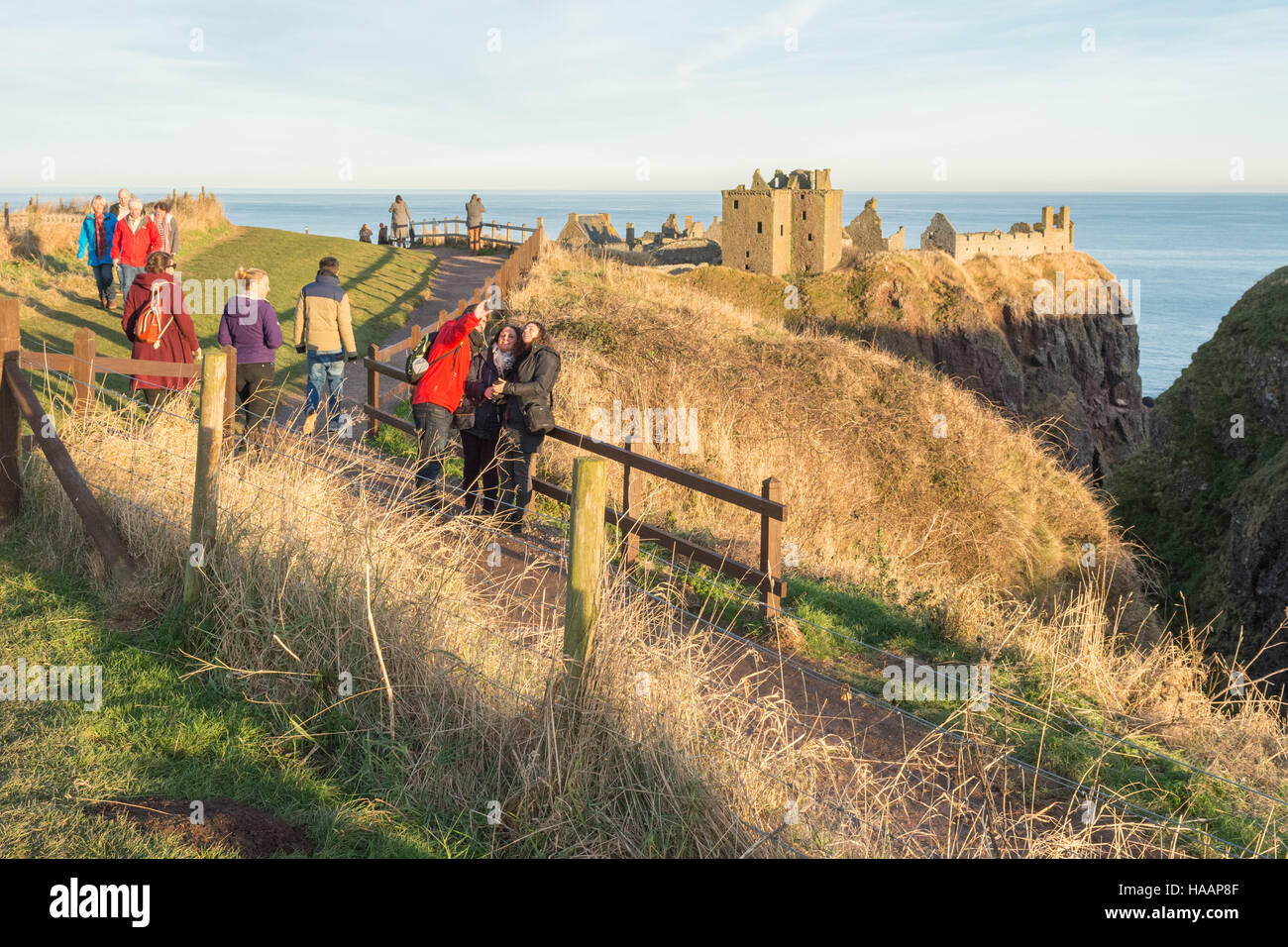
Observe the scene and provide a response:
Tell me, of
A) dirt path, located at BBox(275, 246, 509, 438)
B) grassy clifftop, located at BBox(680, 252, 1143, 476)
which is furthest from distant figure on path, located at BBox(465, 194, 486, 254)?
grassy clifftop, located at BBox(680, 252, 1143, 476)

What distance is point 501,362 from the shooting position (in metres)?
8.78

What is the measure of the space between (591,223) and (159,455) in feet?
205

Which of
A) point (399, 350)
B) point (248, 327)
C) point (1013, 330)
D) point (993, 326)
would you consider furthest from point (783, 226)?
point (248, 327)

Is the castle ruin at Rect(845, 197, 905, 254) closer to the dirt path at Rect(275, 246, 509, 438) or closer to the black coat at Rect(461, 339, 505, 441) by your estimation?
the dirt path at Rect(275, 246, 509, 438)

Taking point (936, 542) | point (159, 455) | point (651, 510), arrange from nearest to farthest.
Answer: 1. point (159, 455)
2. point (651, 510)
3. point (936, 542)

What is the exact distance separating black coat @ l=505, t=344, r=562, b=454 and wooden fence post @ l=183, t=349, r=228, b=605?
9.56 ft

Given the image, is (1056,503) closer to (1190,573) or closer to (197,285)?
(1190,573)

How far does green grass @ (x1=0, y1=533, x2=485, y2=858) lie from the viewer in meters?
4.28

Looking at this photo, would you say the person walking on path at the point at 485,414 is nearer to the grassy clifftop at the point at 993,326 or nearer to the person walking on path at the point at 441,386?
the person walking on path at the point at 441,386

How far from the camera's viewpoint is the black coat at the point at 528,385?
8664mm

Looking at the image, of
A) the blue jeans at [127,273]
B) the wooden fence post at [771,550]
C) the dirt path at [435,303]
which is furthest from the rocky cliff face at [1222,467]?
the blue jeans at [127,273]

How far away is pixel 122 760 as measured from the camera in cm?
483

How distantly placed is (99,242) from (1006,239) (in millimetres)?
79493
